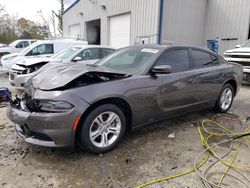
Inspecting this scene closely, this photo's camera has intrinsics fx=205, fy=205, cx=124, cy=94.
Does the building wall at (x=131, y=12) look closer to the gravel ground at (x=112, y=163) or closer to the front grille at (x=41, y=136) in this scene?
the gravel ground at (x=112, y=163)

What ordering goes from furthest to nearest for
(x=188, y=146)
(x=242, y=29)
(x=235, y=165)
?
(x=242, y=29)
(x=188, y=146)
(x=235, y=165)

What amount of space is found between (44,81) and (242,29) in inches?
501

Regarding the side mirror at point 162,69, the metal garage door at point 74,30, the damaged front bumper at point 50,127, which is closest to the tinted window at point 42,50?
the damaged front bumper at point 50,127

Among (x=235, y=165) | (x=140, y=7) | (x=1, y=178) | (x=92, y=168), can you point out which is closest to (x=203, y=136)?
Answer: (x=235, y=165)

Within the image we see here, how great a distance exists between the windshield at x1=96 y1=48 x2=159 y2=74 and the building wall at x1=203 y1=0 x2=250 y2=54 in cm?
1092

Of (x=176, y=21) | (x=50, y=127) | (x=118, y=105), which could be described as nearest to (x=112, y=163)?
(x=118, y=105)

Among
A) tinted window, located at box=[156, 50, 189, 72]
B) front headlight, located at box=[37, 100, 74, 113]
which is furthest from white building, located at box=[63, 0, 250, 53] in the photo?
front headlight, located at box=[37, 100, 74, 113]

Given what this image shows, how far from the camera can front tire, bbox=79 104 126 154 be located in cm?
262

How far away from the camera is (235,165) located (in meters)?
2.72

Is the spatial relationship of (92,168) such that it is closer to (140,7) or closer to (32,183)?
(32,183)

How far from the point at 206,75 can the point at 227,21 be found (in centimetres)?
1072

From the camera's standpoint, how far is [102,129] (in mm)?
2822

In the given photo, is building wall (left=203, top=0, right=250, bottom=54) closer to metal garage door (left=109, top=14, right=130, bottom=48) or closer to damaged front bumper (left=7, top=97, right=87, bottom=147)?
metal garage door (left=109, top=14, right=130, bottom=48)

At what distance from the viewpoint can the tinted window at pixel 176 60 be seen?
3.44 meters
